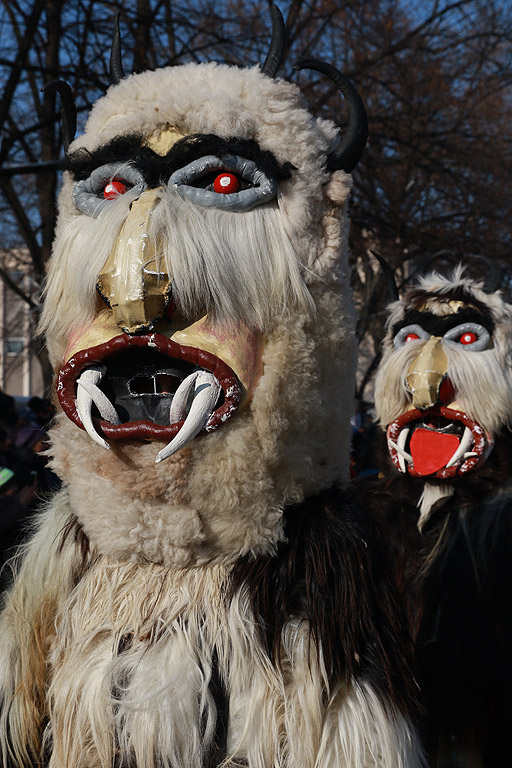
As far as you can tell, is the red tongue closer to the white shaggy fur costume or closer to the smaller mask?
the smaller mask

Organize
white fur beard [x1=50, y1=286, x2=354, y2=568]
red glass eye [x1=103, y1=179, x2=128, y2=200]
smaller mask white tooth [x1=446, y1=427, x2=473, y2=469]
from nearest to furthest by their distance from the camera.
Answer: white fur beard [x1=50, y1=286, x2=354, y2=568] → red glass eye [x1=103, y1=179, x2=128, y2=200] → smaller mask white tooth [x1=446, y1=427, x2=473, y2=469]

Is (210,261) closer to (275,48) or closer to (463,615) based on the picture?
(275,48)

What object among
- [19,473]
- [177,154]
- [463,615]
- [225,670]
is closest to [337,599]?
[225,670]

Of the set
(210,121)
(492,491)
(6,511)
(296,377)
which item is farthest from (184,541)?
(492,491)

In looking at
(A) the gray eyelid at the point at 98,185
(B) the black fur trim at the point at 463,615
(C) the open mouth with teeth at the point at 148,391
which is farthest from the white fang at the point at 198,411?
(B) the black fur trim at the point at 463,615

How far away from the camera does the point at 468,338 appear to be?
142 inches

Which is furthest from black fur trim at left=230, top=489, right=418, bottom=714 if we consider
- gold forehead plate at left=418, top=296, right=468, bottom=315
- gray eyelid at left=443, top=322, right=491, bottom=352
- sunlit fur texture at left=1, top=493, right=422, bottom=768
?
gold forehead plate at left=418, top=296, right=468, bottom=315

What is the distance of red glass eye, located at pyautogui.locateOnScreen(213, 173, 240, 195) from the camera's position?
178cm

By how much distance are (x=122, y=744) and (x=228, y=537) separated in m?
0.48

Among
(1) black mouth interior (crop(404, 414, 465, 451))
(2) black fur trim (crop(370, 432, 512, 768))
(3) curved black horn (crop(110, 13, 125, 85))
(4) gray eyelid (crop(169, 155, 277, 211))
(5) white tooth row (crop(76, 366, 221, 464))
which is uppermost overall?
(3) curved black horn (crop(110, 13, 125, 85))

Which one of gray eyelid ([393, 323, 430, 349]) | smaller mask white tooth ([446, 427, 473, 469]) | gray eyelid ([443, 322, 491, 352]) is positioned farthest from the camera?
gray eyelid ([393, 323, 430, 349])

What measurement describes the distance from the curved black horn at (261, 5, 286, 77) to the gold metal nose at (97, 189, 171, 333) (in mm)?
519

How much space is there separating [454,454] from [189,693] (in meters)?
1.91

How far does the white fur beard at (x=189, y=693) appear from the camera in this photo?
166cm
